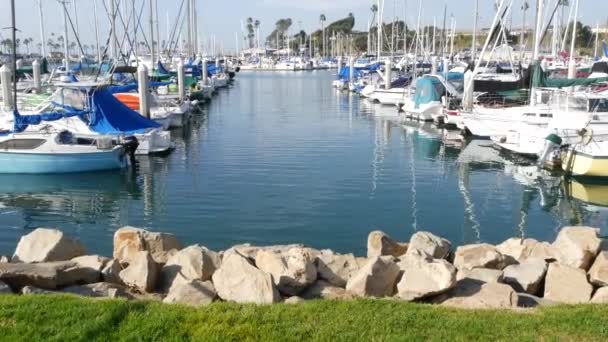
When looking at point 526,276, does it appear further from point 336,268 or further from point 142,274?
point 142,274

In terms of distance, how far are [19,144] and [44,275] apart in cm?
1920

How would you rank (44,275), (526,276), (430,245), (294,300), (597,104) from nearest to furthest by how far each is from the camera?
(294,300), (44,275), (526,276), (430,245), (597,104)

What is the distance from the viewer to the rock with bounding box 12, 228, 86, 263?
11.5 m

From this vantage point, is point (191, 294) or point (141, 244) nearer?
point (191, 294)

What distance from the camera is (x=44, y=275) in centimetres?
973

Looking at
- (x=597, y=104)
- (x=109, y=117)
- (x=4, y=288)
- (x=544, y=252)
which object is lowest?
(x=544, y=252)

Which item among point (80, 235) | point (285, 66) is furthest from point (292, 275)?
point (285, 66)

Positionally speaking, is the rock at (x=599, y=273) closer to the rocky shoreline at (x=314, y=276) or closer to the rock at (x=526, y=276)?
the rocky shoreline at (x=314, y=276)

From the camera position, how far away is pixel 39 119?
1126 inches

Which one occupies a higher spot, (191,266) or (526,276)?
(191,266)

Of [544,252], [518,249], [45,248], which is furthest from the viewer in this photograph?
[518,249]

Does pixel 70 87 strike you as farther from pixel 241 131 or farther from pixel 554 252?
pixel 554 252

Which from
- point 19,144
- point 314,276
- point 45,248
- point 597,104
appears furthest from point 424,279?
point 597,104

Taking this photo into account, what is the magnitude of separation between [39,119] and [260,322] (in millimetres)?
24068
